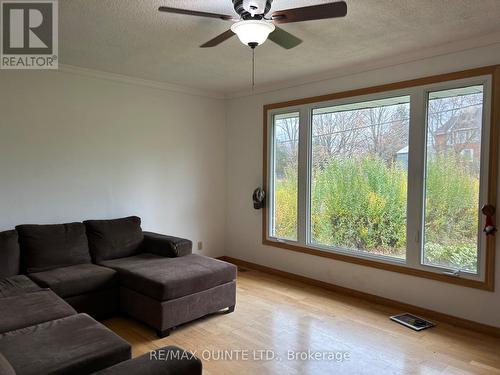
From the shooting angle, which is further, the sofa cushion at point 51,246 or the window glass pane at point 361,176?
the window glass pane at point 361,176

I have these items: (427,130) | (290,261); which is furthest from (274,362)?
(427,130)

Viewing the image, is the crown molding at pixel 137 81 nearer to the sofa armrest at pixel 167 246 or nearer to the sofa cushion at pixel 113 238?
the sofa cushion at pixel 113 238

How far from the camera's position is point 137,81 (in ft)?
14.4

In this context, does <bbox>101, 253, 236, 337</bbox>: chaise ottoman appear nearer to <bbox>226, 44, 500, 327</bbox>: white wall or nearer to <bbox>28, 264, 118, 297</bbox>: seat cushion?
<bbox>28, 264, 118, 297</bbox>: seat cushion

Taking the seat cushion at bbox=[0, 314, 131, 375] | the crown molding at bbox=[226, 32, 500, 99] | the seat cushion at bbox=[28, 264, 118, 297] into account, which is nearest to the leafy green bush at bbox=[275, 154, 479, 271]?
the crown molding at bbox=[226, 32, 500, 99]

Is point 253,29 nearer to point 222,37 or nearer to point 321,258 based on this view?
point 222,37

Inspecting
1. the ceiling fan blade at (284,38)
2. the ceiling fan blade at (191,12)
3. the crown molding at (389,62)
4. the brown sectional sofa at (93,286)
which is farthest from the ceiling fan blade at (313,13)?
the brown sectional sofa at (93,286)

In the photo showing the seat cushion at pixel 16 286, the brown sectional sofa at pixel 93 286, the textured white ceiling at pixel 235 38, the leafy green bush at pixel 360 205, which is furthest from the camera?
the leafy green bush at pixel 360 205

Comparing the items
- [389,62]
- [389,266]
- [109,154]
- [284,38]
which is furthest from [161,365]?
[389,62]

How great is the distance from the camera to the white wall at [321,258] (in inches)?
124

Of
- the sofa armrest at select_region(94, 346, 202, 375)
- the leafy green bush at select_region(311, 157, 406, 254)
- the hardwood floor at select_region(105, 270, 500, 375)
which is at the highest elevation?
the leafy green bush at select_region(311, 157, 406, 254)

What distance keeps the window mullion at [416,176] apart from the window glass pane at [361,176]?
0.27ft

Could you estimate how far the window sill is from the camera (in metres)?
3.11

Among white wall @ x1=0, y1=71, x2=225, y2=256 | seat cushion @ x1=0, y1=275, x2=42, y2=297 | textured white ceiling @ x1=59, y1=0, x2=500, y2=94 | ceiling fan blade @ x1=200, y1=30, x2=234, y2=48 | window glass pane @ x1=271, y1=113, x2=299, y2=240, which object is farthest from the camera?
window glass pane @ x1=271, y1=113, x2=299, y2=240
